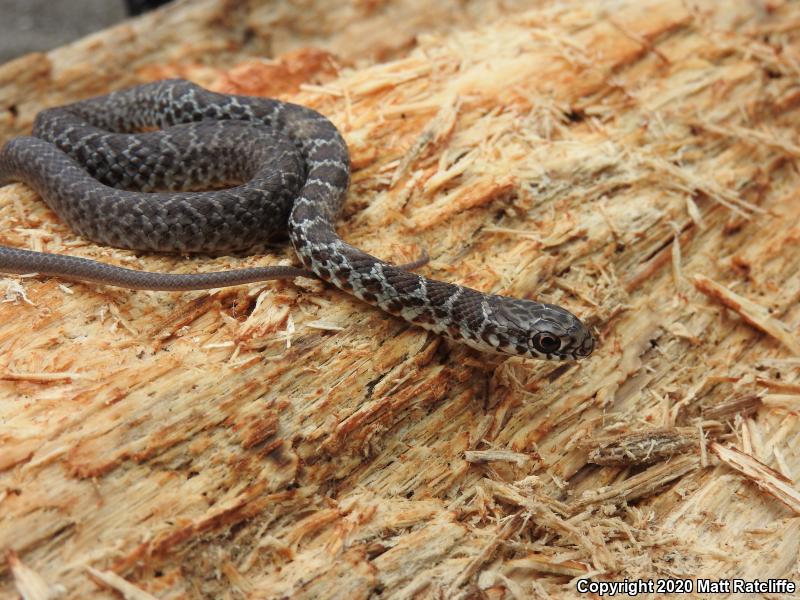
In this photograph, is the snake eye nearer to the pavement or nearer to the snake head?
the snake head

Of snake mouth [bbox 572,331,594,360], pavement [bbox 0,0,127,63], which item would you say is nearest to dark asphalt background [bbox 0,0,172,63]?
pavement [bbox 0,0,127,63]

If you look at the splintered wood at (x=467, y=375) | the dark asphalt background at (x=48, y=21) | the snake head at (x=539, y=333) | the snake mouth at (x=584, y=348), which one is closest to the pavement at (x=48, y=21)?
the dark asphalt background at (x=48, y=21)

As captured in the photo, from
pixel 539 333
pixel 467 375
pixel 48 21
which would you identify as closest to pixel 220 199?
pixel 467 375

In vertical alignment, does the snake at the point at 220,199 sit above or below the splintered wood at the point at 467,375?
above

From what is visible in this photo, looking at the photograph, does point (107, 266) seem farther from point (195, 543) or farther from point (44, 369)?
point (195, 543)

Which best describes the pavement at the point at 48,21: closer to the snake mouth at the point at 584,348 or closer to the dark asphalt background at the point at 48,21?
the dark asphalt background at the point at 48,21
